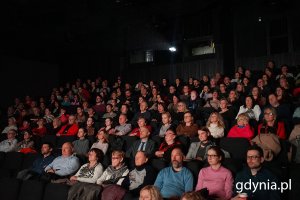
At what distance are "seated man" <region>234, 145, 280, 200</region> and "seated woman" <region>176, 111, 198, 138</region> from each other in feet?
4.93

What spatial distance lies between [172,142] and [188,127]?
55 centimetres

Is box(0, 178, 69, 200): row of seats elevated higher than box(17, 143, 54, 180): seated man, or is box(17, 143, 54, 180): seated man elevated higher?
box(17, 143, 54, 180): seated man

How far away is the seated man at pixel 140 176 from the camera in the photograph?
2.86 meters

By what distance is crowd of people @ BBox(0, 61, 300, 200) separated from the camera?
254 centimetres

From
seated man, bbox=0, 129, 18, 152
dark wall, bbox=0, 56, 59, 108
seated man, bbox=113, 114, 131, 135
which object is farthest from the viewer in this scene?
dark wall, bbox=0, 56, 59, 108

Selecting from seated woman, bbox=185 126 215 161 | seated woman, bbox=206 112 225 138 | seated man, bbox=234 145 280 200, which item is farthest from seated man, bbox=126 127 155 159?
seated man, bbox=234 145 280 200

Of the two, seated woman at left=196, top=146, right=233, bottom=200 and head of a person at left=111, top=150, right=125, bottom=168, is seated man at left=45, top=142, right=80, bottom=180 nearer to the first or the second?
head of a person at left=111, top=150, right=125, bottom=168

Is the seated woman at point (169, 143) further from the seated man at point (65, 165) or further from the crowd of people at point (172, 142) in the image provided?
the seated man at point (65, 165)

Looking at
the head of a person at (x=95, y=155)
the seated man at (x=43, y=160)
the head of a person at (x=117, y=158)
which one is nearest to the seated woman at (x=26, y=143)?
the seated man at (x=43, y=160)

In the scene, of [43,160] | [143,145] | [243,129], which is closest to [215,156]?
[243,129]

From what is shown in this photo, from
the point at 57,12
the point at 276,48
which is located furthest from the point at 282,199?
the point at 57,12

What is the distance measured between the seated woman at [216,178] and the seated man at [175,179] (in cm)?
12

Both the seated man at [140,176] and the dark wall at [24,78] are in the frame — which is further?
the dark wall at [24,78]

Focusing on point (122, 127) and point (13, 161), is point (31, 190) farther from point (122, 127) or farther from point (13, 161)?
point (122, 127)
